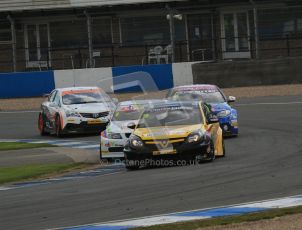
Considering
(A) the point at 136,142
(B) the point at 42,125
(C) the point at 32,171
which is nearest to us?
(A) the point at 136,142

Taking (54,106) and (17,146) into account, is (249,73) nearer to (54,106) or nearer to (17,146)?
(54,106)

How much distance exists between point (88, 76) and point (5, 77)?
349 cm

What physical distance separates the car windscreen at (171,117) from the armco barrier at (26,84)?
59.4ft

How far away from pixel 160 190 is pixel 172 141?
131 inches

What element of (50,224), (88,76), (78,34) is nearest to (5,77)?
(88,76)

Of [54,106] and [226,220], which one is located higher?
[54,106]

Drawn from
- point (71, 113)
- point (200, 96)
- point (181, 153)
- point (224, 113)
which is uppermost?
point (200, 96)

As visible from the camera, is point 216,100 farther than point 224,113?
Yes

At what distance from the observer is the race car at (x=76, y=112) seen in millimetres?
23812

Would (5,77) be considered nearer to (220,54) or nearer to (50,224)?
(220,54)

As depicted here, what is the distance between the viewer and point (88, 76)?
34.7 metres

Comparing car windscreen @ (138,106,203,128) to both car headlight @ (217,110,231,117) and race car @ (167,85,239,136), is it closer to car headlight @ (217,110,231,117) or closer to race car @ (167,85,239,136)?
car headlight @ (217,110,231,117)

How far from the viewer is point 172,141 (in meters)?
15.7

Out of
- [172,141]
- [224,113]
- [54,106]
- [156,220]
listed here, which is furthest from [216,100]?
[156,220]
